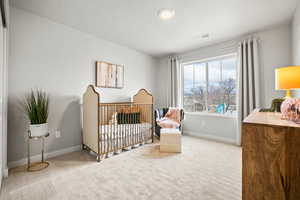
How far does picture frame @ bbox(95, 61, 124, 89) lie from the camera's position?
301 centimetres

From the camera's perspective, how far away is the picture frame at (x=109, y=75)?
3.01m

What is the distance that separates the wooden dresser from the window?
2969mm

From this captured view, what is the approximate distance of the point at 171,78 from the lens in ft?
13.7

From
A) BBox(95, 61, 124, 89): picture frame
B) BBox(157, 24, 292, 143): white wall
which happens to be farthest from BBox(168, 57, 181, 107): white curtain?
BBox(95, 61, 124, 89): picture frame

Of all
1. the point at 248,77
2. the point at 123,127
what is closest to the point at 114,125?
the point at 123,127

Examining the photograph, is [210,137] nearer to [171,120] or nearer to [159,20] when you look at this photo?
[171,120]

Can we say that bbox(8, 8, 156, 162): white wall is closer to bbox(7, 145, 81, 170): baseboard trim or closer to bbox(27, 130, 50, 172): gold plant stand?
bbox(7, 145, 81, 170): baseboard trim

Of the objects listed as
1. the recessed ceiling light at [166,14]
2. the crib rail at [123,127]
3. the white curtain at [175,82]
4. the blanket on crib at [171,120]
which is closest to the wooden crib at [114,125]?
the crib rail at [123,127]

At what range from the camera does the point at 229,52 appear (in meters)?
3.20

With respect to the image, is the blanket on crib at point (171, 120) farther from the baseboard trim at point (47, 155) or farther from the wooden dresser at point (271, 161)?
the wooden dresser at point (271, 161)

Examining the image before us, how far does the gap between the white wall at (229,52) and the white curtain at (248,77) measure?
0.14m

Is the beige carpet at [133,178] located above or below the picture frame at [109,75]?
below

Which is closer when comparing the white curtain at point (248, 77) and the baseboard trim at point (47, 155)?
the baseboard trim at point (47, 155)

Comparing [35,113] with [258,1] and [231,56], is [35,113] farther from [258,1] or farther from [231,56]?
[231,56]
